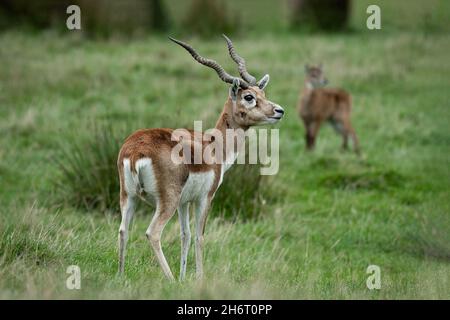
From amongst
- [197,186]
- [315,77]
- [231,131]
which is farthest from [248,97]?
[315,77]

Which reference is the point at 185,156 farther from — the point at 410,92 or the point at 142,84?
the point at 410,92

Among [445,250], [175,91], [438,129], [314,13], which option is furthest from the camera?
[314,13]

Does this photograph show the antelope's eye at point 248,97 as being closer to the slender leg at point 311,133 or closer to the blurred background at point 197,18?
the slender leg at point 311,133

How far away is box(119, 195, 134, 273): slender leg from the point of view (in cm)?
691

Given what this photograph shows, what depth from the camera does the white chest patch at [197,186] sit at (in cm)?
710

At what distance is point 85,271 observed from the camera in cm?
679

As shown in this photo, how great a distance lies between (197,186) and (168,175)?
15.4 inches

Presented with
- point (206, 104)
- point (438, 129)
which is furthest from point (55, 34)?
point (438, 129)

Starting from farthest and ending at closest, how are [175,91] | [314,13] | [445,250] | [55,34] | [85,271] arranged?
[314,13] → [55,34] → [175,91] → [445,250] → [85,271]

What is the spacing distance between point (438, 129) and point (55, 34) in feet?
32.3

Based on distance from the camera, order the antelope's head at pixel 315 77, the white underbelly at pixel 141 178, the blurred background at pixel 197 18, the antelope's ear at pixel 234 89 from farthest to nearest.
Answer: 1. the blurred background at pixel 197 18
2. the antelope's head at pixel 315 77
3. the antelope's ear at pixel 234 89
4. the white underbelly at pixel 141 178

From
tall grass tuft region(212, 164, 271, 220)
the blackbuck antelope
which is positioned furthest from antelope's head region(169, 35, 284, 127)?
tall grass tuft region(212, 164, 271, 220)

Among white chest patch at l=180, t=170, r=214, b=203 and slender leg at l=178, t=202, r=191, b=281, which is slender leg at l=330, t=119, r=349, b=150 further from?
white chest patch at l=180, t=170, r=214, b=203

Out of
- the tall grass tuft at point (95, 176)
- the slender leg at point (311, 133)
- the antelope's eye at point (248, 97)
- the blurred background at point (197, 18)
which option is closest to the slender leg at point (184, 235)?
the antelope's eye at point (248, 97)
